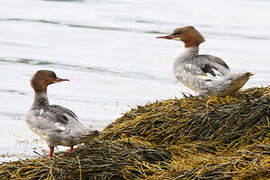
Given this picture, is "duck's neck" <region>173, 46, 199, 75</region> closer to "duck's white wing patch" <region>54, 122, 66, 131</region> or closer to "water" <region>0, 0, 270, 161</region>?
"water" <region>0, 0, 270, 161</region>

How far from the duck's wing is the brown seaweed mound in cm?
31

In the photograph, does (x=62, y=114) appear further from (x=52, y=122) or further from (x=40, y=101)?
(x=40, y=101)

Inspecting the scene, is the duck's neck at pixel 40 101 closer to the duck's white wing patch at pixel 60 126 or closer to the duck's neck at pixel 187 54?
the duck's white wing patch at pixel 60 126

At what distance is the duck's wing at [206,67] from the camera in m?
5.66

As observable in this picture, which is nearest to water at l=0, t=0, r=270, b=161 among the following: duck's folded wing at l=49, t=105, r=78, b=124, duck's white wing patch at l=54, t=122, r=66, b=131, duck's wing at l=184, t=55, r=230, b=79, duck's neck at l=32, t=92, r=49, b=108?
duck's neck at l=32, t=92, r=49, b=108

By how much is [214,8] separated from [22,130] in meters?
11.5

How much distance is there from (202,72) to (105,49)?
263 inches

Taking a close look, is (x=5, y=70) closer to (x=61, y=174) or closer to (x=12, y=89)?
(x=12, y=89)

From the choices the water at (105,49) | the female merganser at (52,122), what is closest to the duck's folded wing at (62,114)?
the female merganser at (52,122)

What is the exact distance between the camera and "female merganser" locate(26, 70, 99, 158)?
15.0 feet

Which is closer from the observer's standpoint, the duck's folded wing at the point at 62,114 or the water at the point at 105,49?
the duck's folded wing at the point at 62,114

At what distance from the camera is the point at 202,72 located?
5.77 m

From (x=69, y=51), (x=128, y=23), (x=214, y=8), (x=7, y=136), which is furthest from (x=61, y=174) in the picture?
(x=214, y=8)

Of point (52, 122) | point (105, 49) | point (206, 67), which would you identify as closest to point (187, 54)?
point (206, 67)
